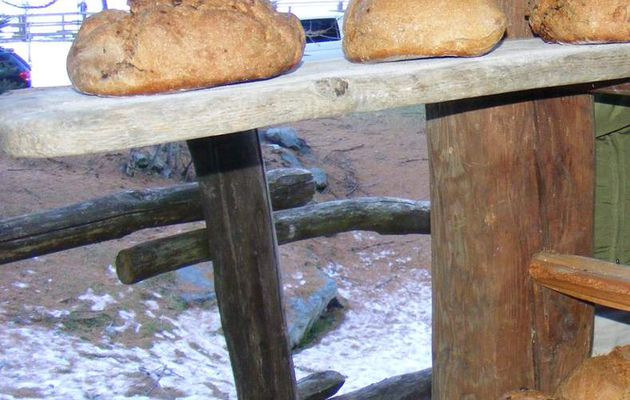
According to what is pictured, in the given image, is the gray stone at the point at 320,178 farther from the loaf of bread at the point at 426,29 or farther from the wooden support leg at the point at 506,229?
the loaf of bread at the point at 426,29

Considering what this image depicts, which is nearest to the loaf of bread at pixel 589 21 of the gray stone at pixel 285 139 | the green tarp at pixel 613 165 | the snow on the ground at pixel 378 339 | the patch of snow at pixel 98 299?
the green tarp at pixel 613 165

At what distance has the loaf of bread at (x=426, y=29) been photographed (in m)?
1.21

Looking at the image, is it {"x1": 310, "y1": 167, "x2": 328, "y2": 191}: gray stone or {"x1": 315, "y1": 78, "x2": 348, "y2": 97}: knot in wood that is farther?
{"x1": 310, "y1": 167, "x2": 328, "y2": 191}: gray stone

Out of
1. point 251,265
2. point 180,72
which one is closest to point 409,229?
point 251,265

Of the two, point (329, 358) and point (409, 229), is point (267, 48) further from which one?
point (329, 358)

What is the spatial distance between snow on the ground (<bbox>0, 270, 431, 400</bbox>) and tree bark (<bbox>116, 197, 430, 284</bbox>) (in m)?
1.88

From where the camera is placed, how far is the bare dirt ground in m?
6.18

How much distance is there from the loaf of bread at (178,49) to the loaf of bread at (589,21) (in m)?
0.48

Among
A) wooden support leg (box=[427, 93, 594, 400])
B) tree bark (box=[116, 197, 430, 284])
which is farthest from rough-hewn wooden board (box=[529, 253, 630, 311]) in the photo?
tree bark (box=[116, 197, 430, 284])

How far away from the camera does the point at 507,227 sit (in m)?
1.52

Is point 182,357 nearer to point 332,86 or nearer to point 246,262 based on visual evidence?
point 246,262

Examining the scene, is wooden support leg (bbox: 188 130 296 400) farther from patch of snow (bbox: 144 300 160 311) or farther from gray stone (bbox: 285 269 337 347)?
patch of snow (bbox: 144 300 160 311)

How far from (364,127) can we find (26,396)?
10.4 meters

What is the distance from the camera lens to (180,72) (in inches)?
41.8
